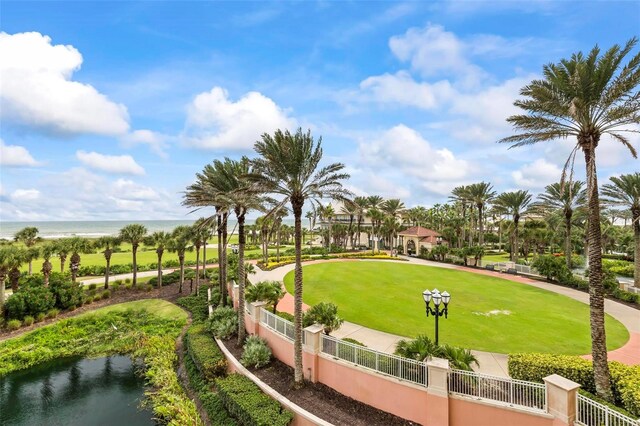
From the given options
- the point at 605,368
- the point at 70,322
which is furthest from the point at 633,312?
the point at 70,322

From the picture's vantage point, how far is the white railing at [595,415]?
6844mm

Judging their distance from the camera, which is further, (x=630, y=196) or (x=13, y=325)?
(x=630, y=196)

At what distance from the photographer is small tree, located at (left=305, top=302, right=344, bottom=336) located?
13.4m

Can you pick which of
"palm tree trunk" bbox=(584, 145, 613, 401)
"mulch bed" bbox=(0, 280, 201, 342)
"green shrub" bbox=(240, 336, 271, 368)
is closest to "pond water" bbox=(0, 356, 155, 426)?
"green shrub" bbox=(240, 336, 271, 368)

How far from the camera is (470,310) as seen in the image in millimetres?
20672

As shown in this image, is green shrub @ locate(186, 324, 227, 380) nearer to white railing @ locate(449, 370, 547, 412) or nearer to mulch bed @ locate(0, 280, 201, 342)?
white railing @ locate(449, 370, 547, 412)

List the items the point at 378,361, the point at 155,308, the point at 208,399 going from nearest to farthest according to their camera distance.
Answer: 1. the point at 378,361
2. the point at 208,399
3. the point at 155,308

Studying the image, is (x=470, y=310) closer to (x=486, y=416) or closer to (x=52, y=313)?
(x=486, y=416)

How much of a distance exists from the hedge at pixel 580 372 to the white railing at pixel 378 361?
3.65 meters

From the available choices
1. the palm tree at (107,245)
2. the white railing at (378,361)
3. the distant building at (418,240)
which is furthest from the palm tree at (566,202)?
the palm tree at (107,245)

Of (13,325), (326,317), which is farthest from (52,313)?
(326,317)

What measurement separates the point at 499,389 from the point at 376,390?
3.70 metres

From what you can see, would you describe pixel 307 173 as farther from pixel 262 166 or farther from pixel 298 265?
pixel 298 265

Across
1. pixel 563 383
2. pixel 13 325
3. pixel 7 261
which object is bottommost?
pixel 13 325
